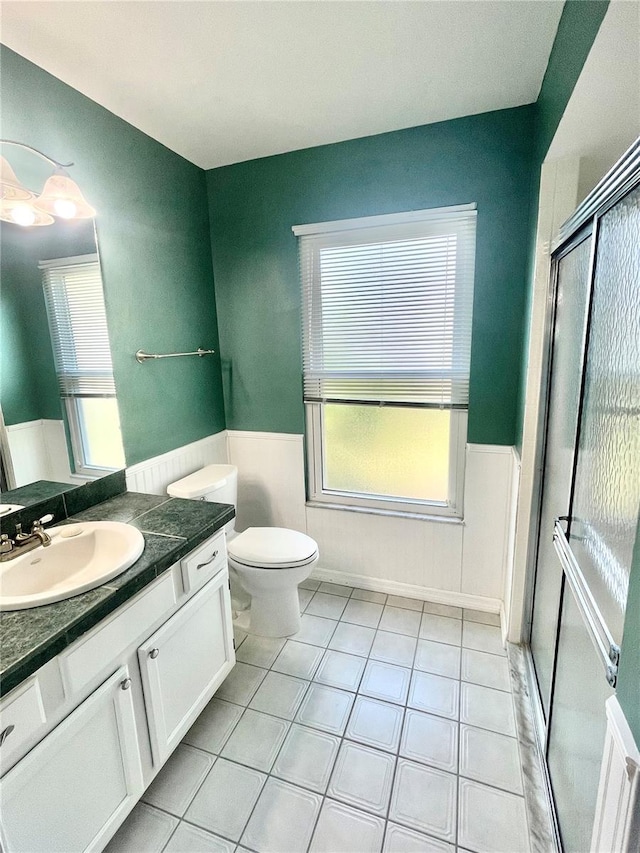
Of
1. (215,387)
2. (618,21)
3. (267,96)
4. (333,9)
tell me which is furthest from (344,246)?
(618,21)

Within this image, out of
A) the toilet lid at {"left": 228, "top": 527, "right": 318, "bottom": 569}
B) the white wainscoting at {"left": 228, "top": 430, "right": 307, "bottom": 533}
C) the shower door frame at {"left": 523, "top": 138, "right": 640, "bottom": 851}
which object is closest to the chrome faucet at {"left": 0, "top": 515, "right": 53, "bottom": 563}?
the toilet lid at {"left": 228, "top": 527, "right": 318, "bottom": 569}

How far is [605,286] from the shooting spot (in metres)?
1.02

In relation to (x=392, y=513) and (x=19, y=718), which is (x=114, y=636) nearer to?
(x=19, y=718)

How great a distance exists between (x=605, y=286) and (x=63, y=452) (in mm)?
1900

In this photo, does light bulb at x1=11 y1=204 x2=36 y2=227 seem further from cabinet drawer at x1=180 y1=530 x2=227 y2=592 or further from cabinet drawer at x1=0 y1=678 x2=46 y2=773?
cabinet drawer at x1=0 y1=678 x2=46 y2=773

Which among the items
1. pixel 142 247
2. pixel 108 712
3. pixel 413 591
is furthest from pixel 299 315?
pixel 108 712

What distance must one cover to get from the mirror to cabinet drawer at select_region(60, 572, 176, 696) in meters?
0.62

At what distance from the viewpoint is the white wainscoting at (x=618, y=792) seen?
65 cm

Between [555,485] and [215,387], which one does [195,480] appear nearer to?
[215,387]

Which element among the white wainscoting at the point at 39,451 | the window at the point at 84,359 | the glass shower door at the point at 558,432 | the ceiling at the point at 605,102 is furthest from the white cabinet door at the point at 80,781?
the ceiling at the point at 605,102

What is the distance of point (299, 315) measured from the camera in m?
2.31

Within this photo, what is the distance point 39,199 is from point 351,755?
2306 millimetres

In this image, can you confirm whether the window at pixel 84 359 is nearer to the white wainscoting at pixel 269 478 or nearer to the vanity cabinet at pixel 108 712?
the vanity cabinet at pixel 108 712

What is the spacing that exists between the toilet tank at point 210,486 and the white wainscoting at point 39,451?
0.54m
